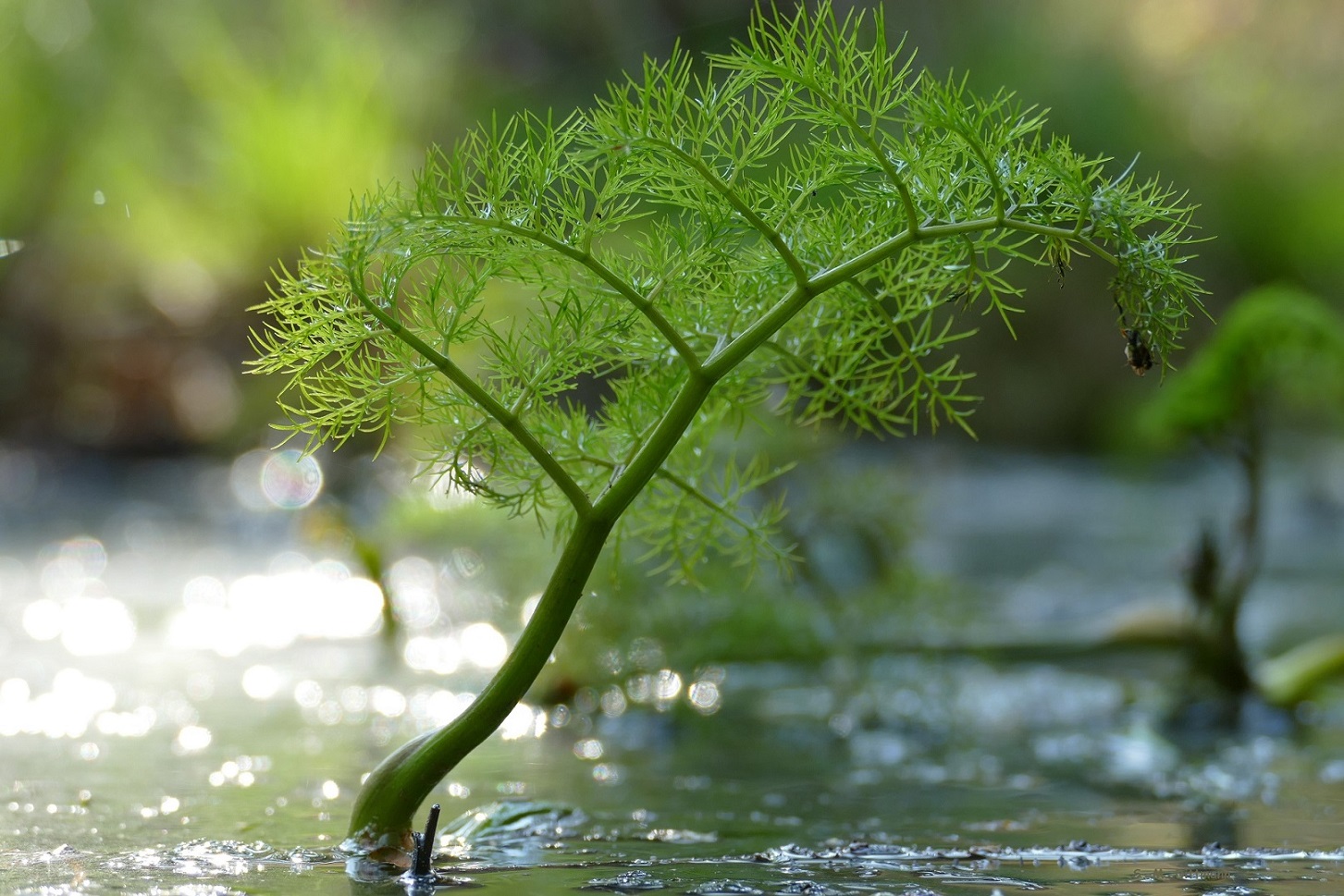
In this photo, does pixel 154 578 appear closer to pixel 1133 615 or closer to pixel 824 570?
pixel 824 570

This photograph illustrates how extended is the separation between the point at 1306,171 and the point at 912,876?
10980 mm

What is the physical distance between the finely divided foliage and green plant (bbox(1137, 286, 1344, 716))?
1474mm

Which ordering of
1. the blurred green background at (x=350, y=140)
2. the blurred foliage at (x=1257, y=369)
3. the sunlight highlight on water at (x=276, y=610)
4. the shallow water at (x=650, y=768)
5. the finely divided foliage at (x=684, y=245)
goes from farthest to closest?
the blurred green background at (x=350, y=140)
the sunlight highlight on water at (x=276, y=610)
the blurred foliage at (x=1257, y=369)
the shallow water at (x=650, y=768)
the finely divided foliage at (x=684, y=245)

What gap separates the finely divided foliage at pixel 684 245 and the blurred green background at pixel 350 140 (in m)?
5.20

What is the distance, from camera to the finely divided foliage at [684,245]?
1.36 meters

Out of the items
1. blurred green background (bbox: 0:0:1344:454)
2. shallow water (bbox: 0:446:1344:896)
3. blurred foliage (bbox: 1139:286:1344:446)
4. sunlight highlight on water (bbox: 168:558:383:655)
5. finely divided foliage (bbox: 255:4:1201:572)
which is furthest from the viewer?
blurred green background (bbox: 0:0:1344:454)

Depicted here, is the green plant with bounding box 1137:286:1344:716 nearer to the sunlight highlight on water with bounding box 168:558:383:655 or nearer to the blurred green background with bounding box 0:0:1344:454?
the sunlight highlight on water with bounding box 168:558:383:655

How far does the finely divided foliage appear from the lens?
136 cm

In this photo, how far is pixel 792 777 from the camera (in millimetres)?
2316

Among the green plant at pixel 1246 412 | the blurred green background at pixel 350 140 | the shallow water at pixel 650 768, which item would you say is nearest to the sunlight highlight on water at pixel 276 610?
the shallow water at pixel 650 768

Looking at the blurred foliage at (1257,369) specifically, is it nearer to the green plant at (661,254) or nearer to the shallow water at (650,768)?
the shallow water at (650,768)

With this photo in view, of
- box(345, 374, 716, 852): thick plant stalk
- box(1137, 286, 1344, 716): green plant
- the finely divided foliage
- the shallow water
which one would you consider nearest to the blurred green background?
box(1137, 286, 1344, 716): green plant

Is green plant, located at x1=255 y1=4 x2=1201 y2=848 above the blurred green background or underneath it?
underneath

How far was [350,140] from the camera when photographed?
877 cm
